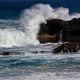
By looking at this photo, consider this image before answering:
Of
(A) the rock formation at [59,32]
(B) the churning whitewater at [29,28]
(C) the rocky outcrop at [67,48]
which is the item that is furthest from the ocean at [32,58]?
(A) the rock formation at [59,32]

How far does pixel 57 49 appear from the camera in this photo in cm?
3044

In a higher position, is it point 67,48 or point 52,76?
point 67,48

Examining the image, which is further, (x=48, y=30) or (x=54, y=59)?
(x=48, y=30)

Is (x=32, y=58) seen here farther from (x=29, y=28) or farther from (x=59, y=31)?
(x=29, y=28)

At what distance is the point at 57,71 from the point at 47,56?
4497 millimetres

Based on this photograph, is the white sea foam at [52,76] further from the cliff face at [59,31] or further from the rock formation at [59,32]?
the cliff face at [59,31]

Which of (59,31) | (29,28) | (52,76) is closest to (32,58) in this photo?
(52,76)

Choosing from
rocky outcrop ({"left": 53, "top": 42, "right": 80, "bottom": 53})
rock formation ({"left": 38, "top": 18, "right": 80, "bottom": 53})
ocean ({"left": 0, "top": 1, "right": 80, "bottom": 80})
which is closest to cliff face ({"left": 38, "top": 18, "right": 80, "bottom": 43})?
rock formation ({"left": 38, "top": 18, "right": 80, "bottom": 53})

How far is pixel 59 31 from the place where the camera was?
35.0 meters

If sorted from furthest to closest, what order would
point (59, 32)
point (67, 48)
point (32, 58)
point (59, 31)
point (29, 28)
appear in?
point (29, 28), point (59, 31), point (59, 32), point (67, 48), point (32, 58)

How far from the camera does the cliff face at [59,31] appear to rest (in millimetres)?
34109

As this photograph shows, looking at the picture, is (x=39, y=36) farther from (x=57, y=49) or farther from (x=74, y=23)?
(x=57, y=49)

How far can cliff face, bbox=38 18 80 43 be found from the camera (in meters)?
34.1

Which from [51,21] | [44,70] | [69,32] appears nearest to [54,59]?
[44,70]
